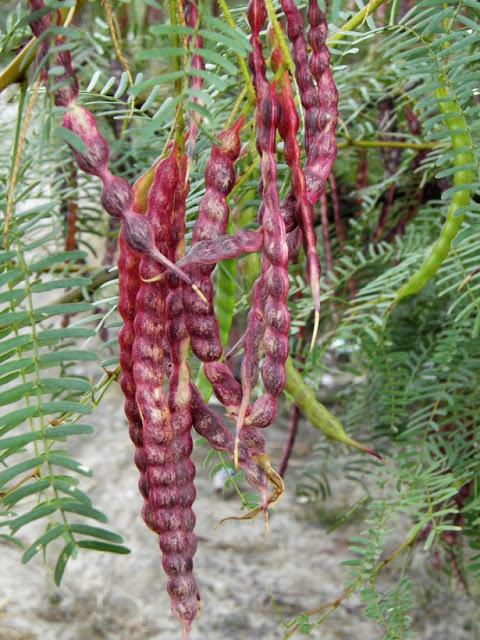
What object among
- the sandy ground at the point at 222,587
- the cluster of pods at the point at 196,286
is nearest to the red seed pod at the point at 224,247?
the cluster of pods at the point at 196,286

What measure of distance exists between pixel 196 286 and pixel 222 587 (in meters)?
0.92

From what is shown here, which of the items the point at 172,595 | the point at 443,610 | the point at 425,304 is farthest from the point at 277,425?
the point at 172,595

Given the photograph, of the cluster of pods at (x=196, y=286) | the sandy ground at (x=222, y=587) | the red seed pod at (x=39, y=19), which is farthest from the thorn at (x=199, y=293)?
the sandy ground at (x=222, y=587)

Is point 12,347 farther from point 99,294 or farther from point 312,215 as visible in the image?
point 99,294

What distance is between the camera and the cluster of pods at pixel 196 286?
28cm

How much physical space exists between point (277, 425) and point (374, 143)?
89 cm

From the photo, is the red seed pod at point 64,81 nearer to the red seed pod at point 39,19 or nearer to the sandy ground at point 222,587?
the red seed pod at point 39,19

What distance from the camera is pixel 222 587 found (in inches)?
43.6

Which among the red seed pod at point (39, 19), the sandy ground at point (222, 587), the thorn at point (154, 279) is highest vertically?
the red seed pod at point (39, 19)

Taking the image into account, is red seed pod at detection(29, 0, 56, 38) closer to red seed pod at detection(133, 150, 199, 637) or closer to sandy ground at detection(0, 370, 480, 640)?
red seed pod at detection(133, 150, 199, 637)

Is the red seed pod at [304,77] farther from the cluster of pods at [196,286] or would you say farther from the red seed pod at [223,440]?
the red seed pod at [223,440]

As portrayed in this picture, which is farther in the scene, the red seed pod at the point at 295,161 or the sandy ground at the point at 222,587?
the sandy ground at the point at 222,587

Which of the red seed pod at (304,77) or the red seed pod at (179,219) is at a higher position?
the red seed pod at (304,77)

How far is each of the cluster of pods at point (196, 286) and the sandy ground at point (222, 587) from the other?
69 centimetres
